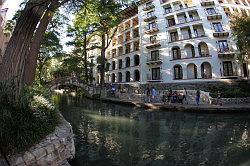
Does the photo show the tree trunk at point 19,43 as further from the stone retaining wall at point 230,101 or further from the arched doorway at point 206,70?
the arched doorway at point 206,70

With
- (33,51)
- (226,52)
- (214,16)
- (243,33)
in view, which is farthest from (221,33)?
(33,51)

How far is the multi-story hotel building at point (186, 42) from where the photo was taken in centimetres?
4341

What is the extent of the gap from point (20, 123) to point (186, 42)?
128 ft

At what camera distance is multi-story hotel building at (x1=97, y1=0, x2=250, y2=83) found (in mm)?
43406

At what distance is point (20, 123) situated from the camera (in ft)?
33.1

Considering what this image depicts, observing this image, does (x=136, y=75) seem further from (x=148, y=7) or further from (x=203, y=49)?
(x=203, y=49)

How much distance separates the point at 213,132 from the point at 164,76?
2886 centimetres

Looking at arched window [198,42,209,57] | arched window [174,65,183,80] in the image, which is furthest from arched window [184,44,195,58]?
arched window [174,65,183,80]

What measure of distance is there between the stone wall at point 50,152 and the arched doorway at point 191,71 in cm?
3557

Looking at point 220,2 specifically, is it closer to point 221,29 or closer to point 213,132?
point 221,29

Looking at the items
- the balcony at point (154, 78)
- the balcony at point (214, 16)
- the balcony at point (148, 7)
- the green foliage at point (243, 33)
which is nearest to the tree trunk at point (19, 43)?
the green foliage at point (243, 33)

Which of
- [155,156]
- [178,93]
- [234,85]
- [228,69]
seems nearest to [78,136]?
[155,156]

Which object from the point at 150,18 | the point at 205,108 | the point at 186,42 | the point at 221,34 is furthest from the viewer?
the point at 150,18

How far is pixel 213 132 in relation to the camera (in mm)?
18641
